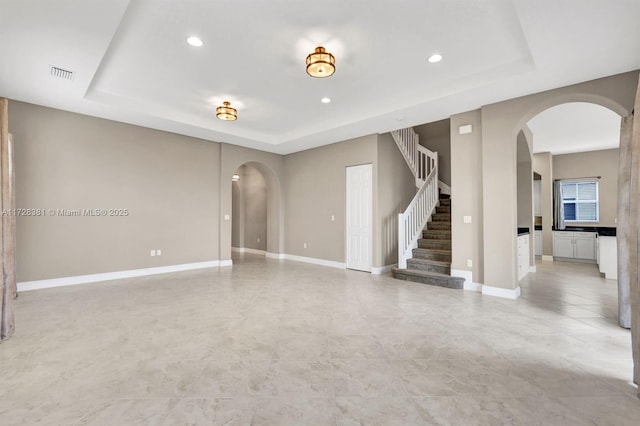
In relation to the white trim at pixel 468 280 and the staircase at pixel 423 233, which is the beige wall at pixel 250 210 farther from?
the white trim at pixel 468 280

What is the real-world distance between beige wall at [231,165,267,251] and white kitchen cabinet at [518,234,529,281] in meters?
7.07

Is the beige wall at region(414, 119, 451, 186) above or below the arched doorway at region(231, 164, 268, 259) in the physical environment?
above

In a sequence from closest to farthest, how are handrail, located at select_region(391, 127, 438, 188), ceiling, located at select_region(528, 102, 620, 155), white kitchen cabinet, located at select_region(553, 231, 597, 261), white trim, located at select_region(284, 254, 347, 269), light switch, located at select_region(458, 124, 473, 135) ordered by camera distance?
light switch, located at select_region(458, 124, 473, 135) < ceiling, located at select_region(528, 102, 620, 155) < white trim, located at select_region(284, 254, 347, 269) < handrail, located at select_region(391, 127, 438, 188) < white kitchen cabinet, located at select_region(553, 231, 597, 261)

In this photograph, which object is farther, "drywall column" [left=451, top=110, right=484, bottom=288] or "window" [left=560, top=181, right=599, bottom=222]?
"window" [left=560, top=181, right=599, bottom=222]

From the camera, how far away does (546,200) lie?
8461mm

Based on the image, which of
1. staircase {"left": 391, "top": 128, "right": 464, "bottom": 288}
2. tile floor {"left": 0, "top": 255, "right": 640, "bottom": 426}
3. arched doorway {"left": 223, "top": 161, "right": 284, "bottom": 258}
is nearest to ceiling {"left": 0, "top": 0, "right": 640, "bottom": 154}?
staircase {"left": 391, "top": 128, "right": 464, "bottom": 288}

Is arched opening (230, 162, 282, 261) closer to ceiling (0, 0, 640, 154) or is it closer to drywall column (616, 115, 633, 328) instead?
ceiling (0, 0, 640, 154)

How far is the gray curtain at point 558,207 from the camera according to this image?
8781 mm

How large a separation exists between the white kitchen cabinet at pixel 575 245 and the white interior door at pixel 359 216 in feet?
19.9

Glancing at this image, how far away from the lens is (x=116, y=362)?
254 cm

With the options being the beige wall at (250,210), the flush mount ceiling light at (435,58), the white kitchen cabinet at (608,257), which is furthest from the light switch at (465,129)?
the beige wall at (250,210)

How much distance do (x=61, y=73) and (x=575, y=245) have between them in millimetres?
11907

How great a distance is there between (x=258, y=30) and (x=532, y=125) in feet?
20.6

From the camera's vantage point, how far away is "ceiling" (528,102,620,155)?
18.2 feet
